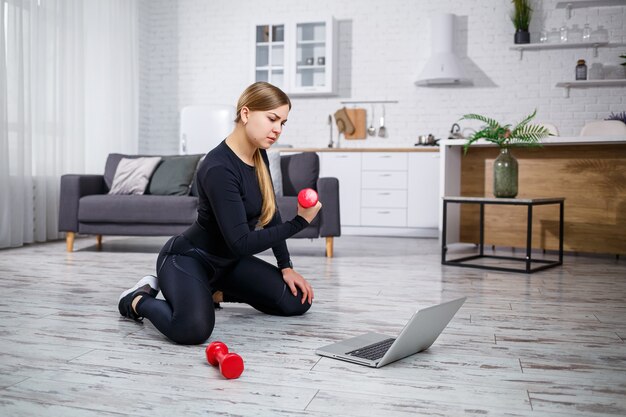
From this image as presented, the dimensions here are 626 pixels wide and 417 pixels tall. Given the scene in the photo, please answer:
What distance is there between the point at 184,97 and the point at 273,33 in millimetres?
1439

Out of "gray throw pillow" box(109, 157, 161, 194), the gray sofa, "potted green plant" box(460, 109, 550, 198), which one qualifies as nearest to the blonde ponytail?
"potted green plant" box(460, 109, 550, 198)

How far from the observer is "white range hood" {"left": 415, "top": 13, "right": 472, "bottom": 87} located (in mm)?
6633

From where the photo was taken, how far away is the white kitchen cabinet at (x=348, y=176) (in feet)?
21.7

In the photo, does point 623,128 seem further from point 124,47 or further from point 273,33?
point 124,47

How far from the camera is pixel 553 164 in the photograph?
483 centimetres

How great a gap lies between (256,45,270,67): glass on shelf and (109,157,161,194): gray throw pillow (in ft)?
7.90

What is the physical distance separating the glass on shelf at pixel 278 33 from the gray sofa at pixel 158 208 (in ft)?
8.33

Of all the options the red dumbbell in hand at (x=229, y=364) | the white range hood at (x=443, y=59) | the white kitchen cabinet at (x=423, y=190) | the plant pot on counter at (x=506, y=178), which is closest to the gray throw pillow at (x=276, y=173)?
the plant pot on counter at (x=506, y=178)

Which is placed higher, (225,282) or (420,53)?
(420,53)

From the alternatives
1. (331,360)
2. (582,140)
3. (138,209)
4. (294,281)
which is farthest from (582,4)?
(331,360)

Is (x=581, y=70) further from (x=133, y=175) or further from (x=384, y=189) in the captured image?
(x=133, y=175)

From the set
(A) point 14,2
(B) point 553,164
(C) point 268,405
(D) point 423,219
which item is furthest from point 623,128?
(A) point 14,2

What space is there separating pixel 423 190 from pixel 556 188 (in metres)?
1.76

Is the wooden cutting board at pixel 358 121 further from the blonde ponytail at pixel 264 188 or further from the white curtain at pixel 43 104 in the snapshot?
the blonde ponytail at pixel 264 188
